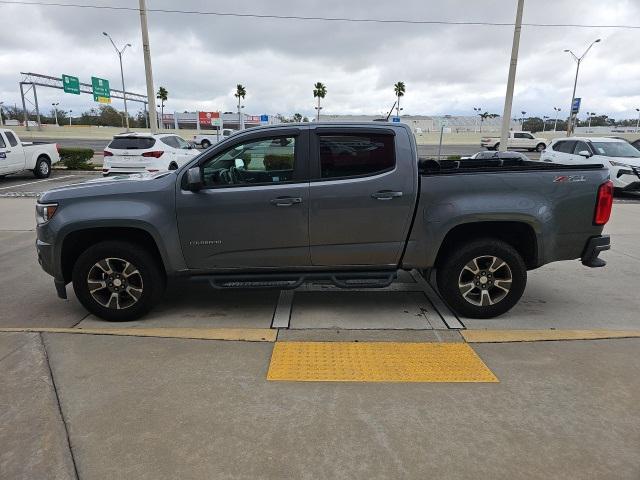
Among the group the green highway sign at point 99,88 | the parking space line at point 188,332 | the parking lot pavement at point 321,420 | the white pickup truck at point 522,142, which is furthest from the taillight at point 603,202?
the green highway sign at point 99,88

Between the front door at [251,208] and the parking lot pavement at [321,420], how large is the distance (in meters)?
0.97

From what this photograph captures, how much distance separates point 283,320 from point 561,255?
2.73m

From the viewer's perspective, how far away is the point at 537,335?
410 centimetres

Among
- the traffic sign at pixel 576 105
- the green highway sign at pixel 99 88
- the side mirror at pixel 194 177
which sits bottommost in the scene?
the side mirror at pixel 194 177

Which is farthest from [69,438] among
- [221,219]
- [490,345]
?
[490,345]

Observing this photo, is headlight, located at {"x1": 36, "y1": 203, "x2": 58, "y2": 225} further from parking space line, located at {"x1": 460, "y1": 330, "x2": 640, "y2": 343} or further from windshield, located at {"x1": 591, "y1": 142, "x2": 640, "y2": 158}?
windshield, located at {"x1": 591, "y1": 142, "x2": 640, "y2": 158}

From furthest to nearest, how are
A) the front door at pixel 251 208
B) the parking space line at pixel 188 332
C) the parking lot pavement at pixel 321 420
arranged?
1. the front door at pixel 251 208
2. the parking space line at pixel 188 332
3. the parking lot pavement at pixel 321 420

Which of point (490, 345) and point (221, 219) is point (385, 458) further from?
point (221, 219)

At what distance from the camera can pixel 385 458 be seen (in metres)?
2.50

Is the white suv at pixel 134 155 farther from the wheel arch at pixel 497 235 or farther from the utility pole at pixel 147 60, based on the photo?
the wheel arch at pixel 497 235

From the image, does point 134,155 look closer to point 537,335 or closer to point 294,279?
point 294,279

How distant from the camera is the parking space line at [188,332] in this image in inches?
158

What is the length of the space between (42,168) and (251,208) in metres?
16.2

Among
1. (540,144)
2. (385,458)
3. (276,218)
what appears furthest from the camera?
(540,144)
